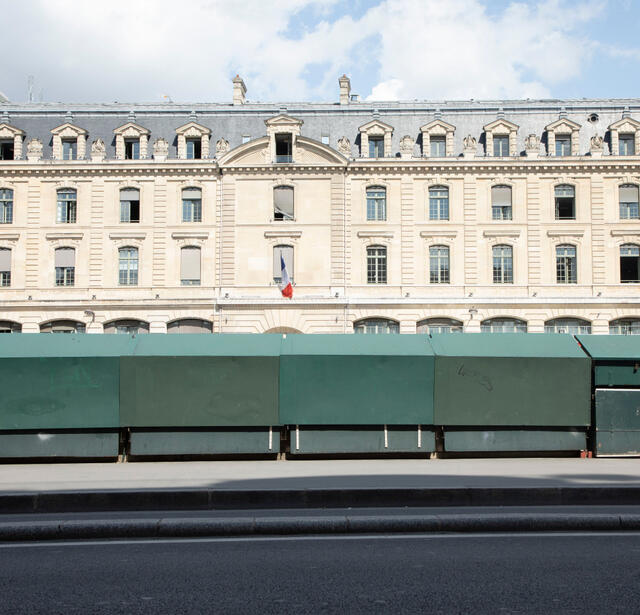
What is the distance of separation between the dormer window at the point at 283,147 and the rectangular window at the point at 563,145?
47.3 ft

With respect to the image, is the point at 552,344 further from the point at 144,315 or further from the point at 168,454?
the point at 144,315

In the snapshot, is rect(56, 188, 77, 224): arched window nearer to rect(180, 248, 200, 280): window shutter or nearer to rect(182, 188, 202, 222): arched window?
rect(182, 188, 202, 222): arched window

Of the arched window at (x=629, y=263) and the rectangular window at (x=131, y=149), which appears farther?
the rectangular window at (x=131, y=149)

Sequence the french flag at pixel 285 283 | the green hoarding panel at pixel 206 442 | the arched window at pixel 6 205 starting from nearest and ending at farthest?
1. the green hoarding panel at pixel 206 442
2. the french flag at pixel 285 283
3. the arched window at pixel 6 205

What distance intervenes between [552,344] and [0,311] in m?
31.1

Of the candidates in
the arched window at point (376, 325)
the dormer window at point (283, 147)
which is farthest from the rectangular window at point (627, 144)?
the dormer window at point (283, 147)

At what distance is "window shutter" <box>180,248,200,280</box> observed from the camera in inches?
1545

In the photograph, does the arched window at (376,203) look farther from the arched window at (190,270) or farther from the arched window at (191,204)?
the arched window at (190,270)

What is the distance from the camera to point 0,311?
128 ft

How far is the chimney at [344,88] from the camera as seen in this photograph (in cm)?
4428

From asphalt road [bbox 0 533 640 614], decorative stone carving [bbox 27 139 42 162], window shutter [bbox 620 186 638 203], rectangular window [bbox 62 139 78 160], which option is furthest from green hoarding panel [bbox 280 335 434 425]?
decorative stone carving [bbox 27 139 42 162]

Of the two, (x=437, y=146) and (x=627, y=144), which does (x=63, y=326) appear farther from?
(x=627, y=144)

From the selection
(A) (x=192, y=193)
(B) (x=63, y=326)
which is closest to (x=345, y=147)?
(A) (x=192, y=193)

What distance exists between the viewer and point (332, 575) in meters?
8.05
